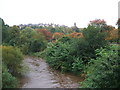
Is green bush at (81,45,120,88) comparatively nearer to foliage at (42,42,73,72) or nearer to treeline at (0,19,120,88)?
treeline at (0,19,120,88)

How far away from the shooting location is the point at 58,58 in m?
9.77

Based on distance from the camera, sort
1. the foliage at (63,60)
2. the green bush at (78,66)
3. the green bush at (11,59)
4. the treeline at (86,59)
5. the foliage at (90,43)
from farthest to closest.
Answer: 1. the foliage at (63,60)
2. the foliage at (90,43)
3. the green bush at (78,66)
4. the green bush at (11,59)
5. the treeline at (86,59)

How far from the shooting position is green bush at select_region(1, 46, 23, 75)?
22.2 ft

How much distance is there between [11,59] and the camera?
699 cm

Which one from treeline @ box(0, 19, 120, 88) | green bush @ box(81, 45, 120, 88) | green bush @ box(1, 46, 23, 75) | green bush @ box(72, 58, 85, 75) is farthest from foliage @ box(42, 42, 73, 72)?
green bush @ box(81, 45, 120, 88)

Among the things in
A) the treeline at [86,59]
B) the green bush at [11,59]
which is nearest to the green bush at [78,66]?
the treeline at [86,59]

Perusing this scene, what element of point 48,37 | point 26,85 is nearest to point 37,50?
point 48,37

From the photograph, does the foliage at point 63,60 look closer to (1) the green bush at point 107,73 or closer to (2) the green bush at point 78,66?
(2) the green bush at point 78,66

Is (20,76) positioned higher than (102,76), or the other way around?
(102,76)

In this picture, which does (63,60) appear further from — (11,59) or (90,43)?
(11,59)

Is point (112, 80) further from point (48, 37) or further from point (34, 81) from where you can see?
point (48, 37)

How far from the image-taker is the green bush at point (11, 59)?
677cm

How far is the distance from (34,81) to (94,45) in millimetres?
4340

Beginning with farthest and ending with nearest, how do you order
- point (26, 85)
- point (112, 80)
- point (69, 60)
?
point (69, 60) → point (26, 85) → point (112, 80)
